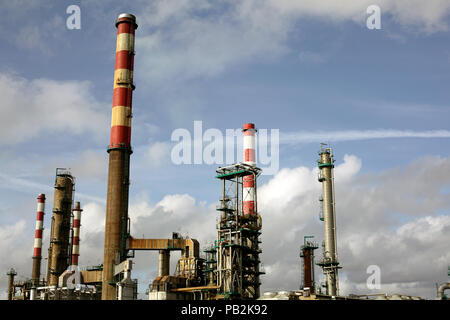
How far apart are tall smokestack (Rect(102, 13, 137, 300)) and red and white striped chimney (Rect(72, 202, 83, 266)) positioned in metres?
28.9

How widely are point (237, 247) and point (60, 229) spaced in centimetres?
4125

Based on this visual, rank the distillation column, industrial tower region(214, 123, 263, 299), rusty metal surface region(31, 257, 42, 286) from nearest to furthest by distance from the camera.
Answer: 1. industrial tower region(214, 123, 263, 299)
2. the distillation column
3. rusty metal surface region(31, 257, 42, 286)

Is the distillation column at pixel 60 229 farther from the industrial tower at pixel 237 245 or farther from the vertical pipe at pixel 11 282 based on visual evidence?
the industrial tower at pixel 237 245

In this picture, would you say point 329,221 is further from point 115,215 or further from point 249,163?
point 115,215

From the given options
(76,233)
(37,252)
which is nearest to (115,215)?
(76,233)

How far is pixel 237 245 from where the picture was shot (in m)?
63.2

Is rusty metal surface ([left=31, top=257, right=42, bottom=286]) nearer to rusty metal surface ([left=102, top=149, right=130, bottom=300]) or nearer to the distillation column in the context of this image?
the distillation column

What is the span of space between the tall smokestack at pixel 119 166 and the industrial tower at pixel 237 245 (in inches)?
517

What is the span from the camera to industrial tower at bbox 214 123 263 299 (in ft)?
206

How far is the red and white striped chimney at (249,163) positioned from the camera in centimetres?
7331

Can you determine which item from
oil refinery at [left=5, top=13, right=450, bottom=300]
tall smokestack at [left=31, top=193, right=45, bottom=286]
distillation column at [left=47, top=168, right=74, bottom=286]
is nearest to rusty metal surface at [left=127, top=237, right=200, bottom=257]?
oil refinery at [left=5, top=13, right=450, bottom=300]

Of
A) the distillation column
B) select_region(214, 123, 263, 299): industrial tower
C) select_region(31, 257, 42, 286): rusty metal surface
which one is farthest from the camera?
select_region(31, 257, 42, 286): rusty metal surface
